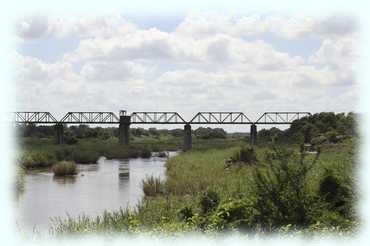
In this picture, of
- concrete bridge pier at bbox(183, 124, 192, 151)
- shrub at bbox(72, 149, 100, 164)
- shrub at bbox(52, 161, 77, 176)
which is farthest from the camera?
Result: concrete bridge pier at bbox(183, 124, 192, 151)

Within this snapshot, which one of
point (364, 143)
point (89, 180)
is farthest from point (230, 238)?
point (89, 180)

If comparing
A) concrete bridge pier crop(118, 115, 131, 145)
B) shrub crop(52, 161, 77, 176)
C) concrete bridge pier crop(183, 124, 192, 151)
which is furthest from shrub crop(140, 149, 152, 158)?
shrub crop(52, 161, 77, 176)

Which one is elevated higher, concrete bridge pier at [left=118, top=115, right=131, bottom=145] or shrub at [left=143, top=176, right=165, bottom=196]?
concrete bridge pier at [left=118, top=115, right=131, bottom=145]

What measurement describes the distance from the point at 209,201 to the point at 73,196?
51.9ft

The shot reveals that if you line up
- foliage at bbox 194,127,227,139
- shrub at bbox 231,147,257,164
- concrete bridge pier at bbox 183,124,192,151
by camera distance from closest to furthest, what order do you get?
1. shrub at bbox 231,147,257,164
2. concrete bridge pier at bbox 183,124,192,151
3. foliage at bbox 194,127,227,139

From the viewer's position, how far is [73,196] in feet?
90.4

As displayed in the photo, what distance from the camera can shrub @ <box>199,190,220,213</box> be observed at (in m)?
12.7

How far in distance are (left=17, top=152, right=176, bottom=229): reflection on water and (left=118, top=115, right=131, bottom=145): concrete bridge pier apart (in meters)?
40.0

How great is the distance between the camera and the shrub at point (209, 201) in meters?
12.7

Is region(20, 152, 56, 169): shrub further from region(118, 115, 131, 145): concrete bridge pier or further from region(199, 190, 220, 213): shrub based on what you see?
region(199, 190, 220, 213): shrub

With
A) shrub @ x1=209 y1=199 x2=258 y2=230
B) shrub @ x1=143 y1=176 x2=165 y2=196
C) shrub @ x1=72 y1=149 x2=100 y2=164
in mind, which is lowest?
shrub @ x1=143 y1=176 x2=165 y2=196

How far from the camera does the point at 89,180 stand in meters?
35.9

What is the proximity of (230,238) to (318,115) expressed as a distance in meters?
49.4

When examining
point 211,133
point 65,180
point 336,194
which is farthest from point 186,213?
point 211,133
